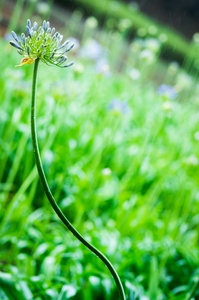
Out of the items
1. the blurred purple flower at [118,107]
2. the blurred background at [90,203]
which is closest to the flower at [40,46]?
the blurred background at [90,203]

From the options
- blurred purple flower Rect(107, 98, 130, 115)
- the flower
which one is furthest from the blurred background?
the flower

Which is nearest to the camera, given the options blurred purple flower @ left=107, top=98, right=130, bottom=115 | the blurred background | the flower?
the flower

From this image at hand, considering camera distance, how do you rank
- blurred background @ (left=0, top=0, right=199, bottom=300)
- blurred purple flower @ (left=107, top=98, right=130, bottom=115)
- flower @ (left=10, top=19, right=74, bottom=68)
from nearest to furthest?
flower @ (left=10, top=19, right=74, bottom=68) < blurred background @ (left=0, top=0, right=199, bottom=300) < blurred purple flower @ (left=107, top=98, right=130, bottom=115)

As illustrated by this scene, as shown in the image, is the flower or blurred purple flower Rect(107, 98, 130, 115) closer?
the flower

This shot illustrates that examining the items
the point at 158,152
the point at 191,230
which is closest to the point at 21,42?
the point at 191,230

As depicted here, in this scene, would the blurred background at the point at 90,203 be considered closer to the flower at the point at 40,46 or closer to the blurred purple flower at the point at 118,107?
the blurred purple flower at the point at 118,107

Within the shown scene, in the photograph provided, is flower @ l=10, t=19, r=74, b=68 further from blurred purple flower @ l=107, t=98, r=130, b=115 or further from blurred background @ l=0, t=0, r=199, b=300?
blurred purple flower @ l=107, t=98, r=130, b=115

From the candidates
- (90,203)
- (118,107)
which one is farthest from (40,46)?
(90,203)

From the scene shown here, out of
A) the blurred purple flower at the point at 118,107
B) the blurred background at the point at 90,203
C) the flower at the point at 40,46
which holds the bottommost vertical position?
the blurred background at the point at 90,203

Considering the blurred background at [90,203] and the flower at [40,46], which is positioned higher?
the flower at [40,46]
